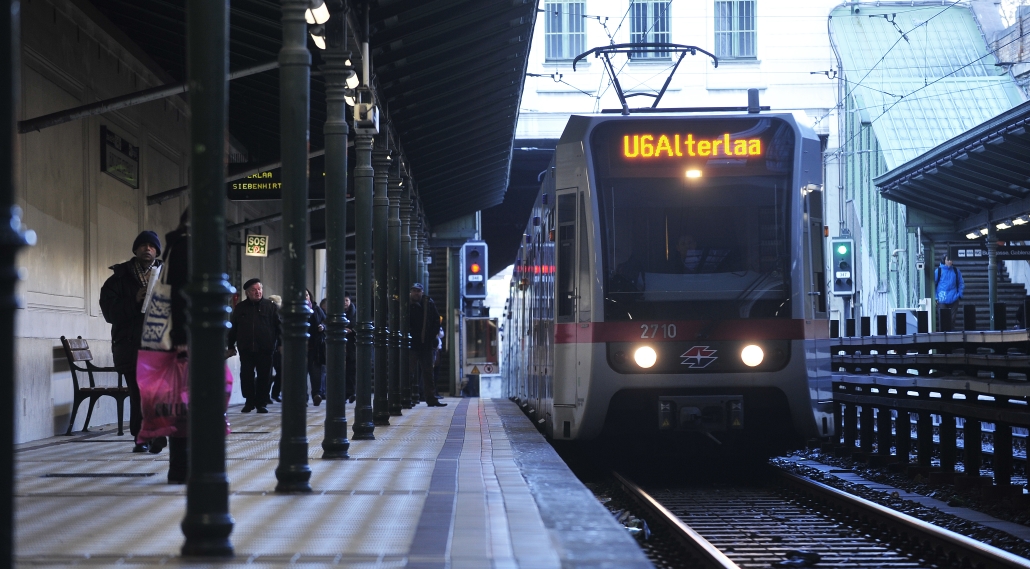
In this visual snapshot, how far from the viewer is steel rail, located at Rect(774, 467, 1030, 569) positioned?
21.7 feet

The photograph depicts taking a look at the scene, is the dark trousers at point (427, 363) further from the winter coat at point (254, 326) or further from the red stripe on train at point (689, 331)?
the red stripe on train at point (689, 331)

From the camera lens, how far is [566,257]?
10742 millimetres

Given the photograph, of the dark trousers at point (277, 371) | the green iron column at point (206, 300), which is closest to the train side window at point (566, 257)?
the green iron column at point (206, 300)

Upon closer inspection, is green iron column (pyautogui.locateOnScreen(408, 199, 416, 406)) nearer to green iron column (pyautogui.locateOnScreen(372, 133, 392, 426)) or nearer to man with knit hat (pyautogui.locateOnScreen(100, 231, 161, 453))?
green iron column (pyautogui.locateOnScreen(372, 133, 392, 426))

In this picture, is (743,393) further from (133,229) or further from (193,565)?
(133,229)

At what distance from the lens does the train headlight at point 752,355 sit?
10289 millimetres

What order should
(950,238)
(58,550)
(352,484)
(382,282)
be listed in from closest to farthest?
(58,550)
(352,484)
(382,282)
(950,238)

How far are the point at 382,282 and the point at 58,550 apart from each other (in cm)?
1013

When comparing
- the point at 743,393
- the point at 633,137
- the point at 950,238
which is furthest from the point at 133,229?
the point at 950,238

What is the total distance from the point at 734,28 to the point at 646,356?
3006cm

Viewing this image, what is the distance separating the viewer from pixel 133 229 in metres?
15.2

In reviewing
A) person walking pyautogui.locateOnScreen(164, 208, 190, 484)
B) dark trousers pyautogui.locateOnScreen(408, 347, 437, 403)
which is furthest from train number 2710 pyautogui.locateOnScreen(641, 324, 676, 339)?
dark trousers pyautogui.locateOnScreen(408, 347, 437, 403)

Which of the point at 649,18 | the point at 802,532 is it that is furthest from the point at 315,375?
the point at 649,18

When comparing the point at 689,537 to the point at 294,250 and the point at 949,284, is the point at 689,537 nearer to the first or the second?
the point at 294,250
